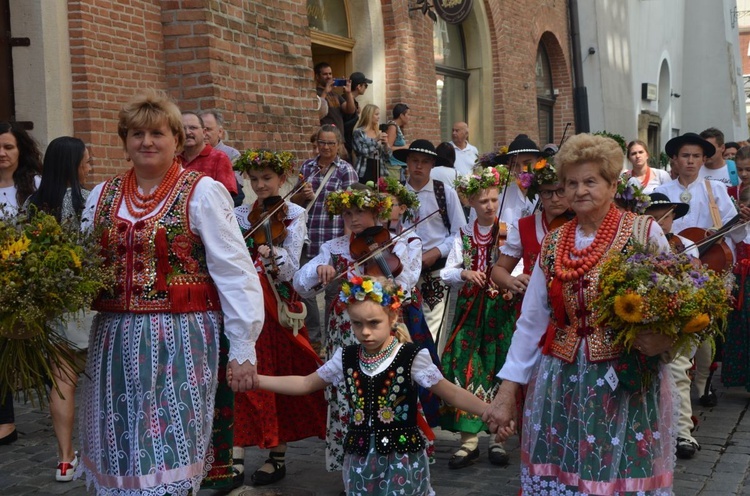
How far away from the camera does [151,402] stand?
4020 mm

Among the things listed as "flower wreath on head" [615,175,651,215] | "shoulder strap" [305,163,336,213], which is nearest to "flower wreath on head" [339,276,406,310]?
"flower wreath on head" [615,175,651,215]

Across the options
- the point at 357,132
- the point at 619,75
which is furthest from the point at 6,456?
the point at 619,75

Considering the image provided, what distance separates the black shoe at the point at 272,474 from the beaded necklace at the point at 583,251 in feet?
8.36

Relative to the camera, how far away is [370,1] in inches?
535

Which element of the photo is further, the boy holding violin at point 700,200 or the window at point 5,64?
the window at point 5,64

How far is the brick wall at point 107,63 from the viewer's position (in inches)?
350

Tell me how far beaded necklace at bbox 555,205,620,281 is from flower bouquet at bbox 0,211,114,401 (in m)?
1.85

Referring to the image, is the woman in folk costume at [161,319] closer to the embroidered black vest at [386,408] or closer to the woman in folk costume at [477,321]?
the embroidered black vest at [386,408]

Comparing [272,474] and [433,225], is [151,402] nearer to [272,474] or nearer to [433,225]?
[272,474]

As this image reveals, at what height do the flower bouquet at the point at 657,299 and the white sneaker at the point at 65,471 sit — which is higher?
the flower bouquet at the point at 657,299

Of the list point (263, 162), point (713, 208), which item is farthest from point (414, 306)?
point (713, 208)

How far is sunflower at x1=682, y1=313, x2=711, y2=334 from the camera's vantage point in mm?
3654

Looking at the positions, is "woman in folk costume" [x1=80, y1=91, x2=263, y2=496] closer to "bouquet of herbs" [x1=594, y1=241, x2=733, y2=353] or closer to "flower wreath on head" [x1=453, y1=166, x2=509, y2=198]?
"bouquet of herbs" [x1=594, y1=241, x2=733, y2=353]

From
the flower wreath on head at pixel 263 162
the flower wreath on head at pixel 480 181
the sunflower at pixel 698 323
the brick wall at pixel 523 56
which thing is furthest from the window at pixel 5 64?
the brick wall at pixel 523 56
